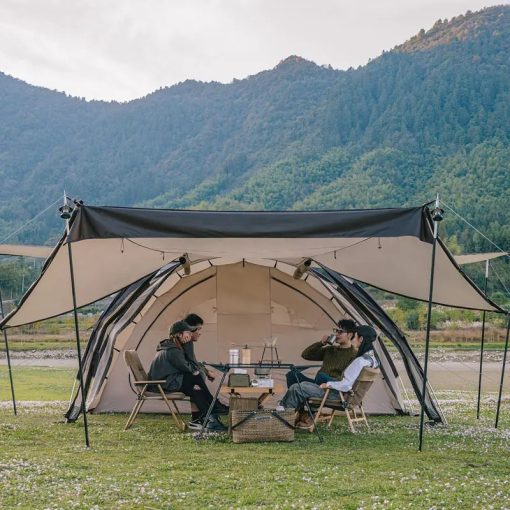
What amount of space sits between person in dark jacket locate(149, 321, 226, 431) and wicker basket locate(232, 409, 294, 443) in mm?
753

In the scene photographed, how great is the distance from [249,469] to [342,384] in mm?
1961

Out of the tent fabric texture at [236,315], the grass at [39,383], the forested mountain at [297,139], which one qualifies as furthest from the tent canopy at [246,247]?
the forested mountain at [297,139]

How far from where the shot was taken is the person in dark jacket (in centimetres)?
797

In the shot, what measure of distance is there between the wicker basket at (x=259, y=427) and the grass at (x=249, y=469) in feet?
0.39

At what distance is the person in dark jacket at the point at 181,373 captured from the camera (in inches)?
314

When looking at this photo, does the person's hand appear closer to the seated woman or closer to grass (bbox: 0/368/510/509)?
grass (bbox: 0/368/510/509)

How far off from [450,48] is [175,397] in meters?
84.7

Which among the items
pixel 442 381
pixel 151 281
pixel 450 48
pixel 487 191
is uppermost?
pixel 450 48

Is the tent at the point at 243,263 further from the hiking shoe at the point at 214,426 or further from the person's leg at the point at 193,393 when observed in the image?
the hiking shoe at the point at 214,426

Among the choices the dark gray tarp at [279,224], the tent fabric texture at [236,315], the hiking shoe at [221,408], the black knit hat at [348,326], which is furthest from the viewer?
the tent fabric texture at [236,315]

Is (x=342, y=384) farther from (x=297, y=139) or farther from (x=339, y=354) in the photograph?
(x=297, y=139)

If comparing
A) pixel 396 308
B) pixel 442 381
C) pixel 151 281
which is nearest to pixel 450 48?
pixel 396 308

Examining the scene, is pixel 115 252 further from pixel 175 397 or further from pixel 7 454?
pixel 7 454

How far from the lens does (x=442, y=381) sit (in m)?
16.4
